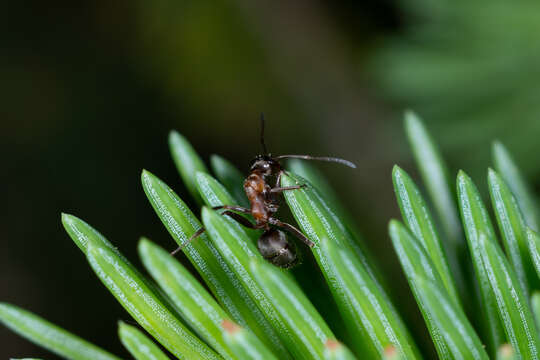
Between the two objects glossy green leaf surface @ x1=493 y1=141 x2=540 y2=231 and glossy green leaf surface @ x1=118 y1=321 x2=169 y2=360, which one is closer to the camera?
glossy green leaf surface @ x1=118 y1=321 x2=169 y2=360

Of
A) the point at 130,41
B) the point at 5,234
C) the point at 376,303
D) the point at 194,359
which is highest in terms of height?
the point at 130,41

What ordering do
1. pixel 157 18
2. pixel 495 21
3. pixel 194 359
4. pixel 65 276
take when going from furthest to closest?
pixel 157 18
pixel 65 276
pixel 495 21
pixel 194 359

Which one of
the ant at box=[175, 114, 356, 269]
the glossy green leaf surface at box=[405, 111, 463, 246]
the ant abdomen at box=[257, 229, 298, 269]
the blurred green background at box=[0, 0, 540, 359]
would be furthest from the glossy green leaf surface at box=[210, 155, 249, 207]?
the blurred green background at box=[0, 0, 540, 359]

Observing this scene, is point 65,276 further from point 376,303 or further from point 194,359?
point 376,303

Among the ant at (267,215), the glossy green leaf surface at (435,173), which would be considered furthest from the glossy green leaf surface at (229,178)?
the glossy green leaf surface at (435,173)

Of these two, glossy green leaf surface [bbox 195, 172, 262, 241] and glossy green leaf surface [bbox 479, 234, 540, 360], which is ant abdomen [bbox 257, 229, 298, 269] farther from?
glossy green leaf surface [bbox 479, 234, 540, 360]

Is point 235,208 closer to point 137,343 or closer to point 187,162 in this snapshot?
point 187,162

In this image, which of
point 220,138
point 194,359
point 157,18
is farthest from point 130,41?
point 194,359
